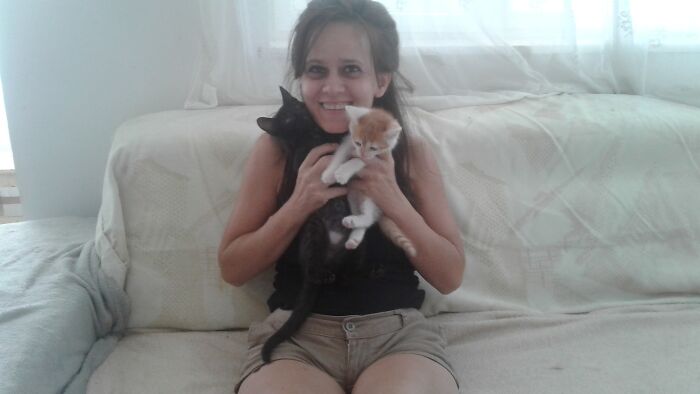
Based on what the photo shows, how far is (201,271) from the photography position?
112 cm

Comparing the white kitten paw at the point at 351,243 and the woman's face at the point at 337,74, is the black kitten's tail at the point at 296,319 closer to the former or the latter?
the white kitten paw at the point at 351,243

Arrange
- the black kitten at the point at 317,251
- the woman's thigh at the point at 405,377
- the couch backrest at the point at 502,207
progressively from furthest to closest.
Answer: the couch backrest at the point at 502,207 → the black kitten at the point at 317,251 → the woman's thigh at the point at 405,377

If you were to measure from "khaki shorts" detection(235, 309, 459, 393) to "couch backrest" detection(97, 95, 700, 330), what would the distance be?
20cm

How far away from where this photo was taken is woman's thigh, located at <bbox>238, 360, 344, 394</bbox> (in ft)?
2.63

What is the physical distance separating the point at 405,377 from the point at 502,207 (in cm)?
54

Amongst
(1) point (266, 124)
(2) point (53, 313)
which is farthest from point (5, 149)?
(1) point (266, 124)

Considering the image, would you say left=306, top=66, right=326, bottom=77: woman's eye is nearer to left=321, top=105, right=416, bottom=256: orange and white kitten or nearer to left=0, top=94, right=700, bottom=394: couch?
left=321, top=105, right=416, bottom=256: orange and white kitten

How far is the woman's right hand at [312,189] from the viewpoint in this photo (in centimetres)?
91

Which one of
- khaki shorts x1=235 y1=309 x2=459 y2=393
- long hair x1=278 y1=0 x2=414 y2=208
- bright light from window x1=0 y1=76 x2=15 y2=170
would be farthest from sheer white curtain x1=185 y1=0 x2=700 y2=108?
bright light from window x1=0 y1=76 x2=15 y2=170

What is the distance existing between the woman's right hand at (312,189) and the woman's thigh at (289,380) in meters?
0.26

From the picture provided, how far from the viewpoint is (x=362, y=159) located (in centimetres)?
90

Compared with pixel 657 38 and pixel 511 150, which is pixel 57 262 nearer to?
pixel 511 150

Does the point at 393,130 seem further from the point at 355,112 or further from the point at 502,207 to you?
the point at 502,207

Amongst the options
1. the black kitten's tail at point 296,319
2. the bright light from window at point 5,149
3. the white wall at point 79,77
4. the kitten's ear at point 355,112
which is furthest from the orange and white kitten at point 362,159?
the bright light from window at point 5,149
